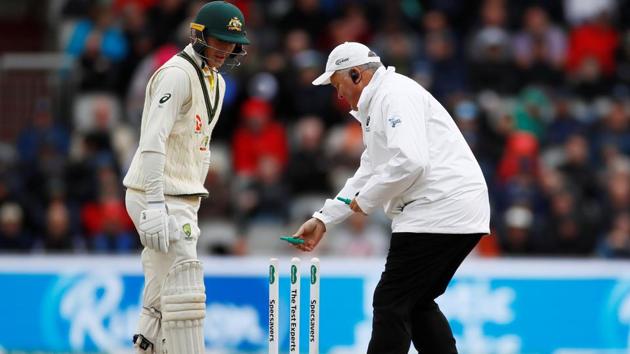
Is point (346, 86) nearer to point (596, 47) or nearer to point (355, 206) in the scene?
point (355, 206)

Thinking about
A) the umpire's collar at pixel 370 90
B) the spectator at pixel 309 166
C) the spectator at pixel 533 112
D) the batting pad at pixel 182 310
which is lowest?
the batting pad at pixel 182 310

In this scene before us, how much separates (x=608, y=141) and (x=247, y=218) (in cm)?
411

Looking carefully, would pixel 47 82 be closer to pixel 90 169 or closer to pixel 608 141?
pixel 90 169

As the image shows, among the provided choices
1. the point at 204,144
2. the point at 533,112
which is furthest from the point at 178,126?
the point at 533,112

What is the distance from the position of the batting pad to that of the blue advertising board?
176 inches

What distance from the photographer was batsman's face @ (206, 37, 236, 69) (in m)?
7.35

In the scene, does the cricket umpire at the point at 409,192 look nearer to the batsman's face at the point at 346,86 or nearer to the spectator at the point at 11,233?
the batsman's face at the point at 346,86

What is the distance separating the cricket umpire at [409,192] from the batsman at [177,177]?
2.26 ft

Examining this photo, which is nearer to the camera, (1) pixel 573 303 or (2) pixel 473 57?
(1) pixel 573 303

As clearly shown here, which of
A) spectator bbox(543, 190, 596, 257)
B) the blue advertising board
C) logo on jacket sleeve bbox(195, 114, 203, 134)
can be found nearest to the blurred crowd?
spectator bbox(543, 190, 596, 257)

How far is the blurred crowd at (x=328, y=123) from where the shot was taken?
1355 cm

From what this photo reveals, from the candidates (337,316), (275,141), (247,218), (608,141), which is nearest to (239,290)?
(337,316)

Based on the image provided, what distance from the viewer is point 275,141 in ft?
47.5

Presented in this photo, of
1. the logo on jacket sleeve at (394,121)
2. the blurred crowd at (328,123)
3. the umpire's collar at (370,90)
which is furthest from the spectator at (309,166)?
the logo on jacket sleeve at (394,121)
